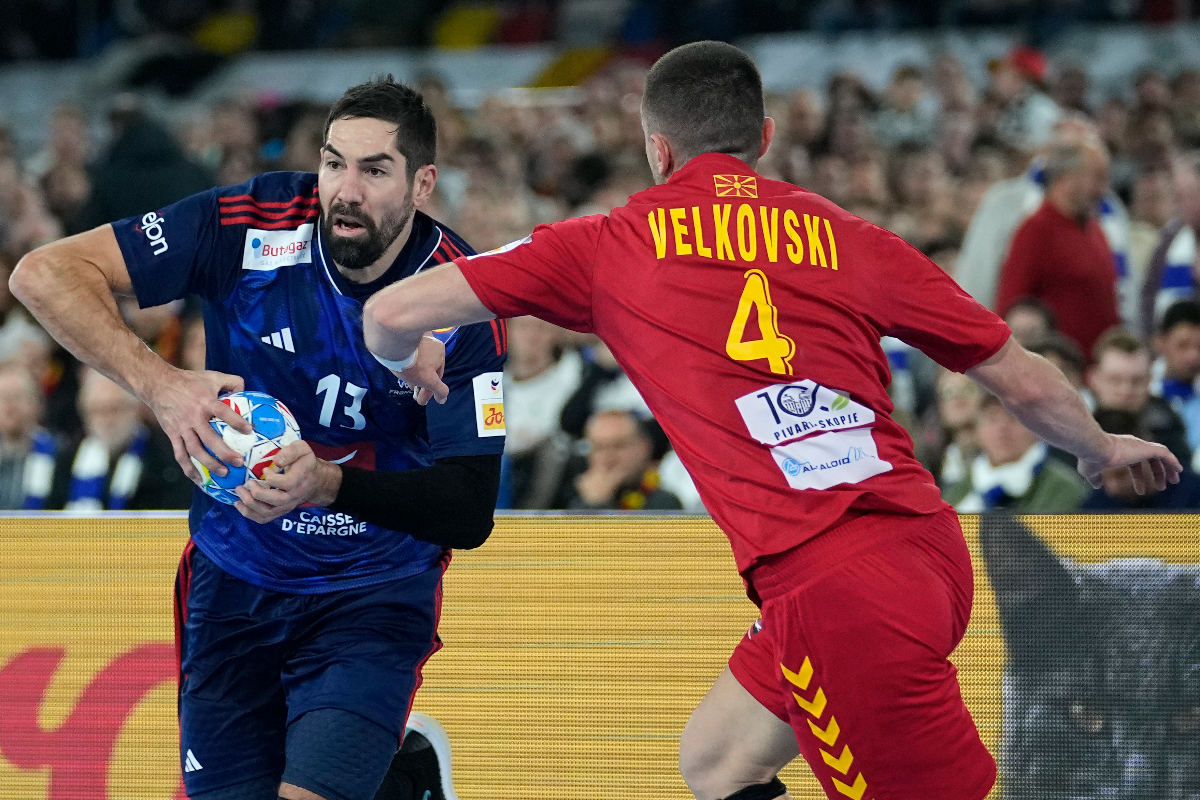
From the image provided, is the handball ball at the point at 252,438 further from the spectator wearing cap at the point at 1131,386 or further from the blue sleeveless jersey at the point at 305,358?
the spectator wearing cap at the point at 1131,386

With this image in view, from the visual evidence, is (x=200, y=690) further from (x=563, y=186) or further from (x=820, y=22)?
(x=820, y=22)

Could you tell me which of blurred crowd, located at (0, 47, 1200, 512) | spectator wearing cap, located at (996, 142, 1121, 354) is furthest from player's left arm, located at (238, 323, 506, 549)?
spectator wearing cap, located at (996, 142, 1121, 354)

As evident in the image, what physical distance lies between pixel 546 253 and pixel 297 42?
53.8 feet

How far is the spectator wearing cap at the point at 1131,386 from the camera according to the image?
6344mm

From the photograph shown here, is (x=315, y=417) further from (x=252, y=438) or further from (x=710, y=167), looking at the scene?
(x=710, y=167)

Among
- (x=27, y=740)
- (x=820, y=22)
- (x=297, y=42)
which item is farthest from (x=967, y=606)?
(x=297, y=42)

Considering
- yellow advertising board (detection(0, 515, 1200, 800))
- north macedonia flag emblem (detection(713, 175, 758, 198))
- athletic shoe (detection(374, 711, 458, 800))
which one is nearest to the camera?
north macedonia flag emblem (detection(713, 175, 758, 198))

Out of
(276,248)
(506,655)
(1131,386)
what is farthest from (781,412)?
(1131,386)

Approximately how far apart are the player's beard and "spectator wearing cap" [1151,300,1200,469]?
477 cm

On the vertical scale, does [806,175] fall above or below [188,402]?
above

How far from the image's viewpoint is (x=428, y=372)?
3.51 metres

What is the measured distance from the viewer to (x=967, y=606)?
3.36 meters

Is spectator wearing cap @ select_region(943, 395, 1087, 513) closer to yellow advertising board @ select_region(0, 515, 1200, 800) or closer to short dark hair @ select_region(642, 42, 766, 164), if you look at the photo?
yellow advertising board @ select_region(0, 515, 1200, 800)

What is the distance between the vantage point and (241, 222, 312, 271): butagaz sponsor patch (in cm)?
390
